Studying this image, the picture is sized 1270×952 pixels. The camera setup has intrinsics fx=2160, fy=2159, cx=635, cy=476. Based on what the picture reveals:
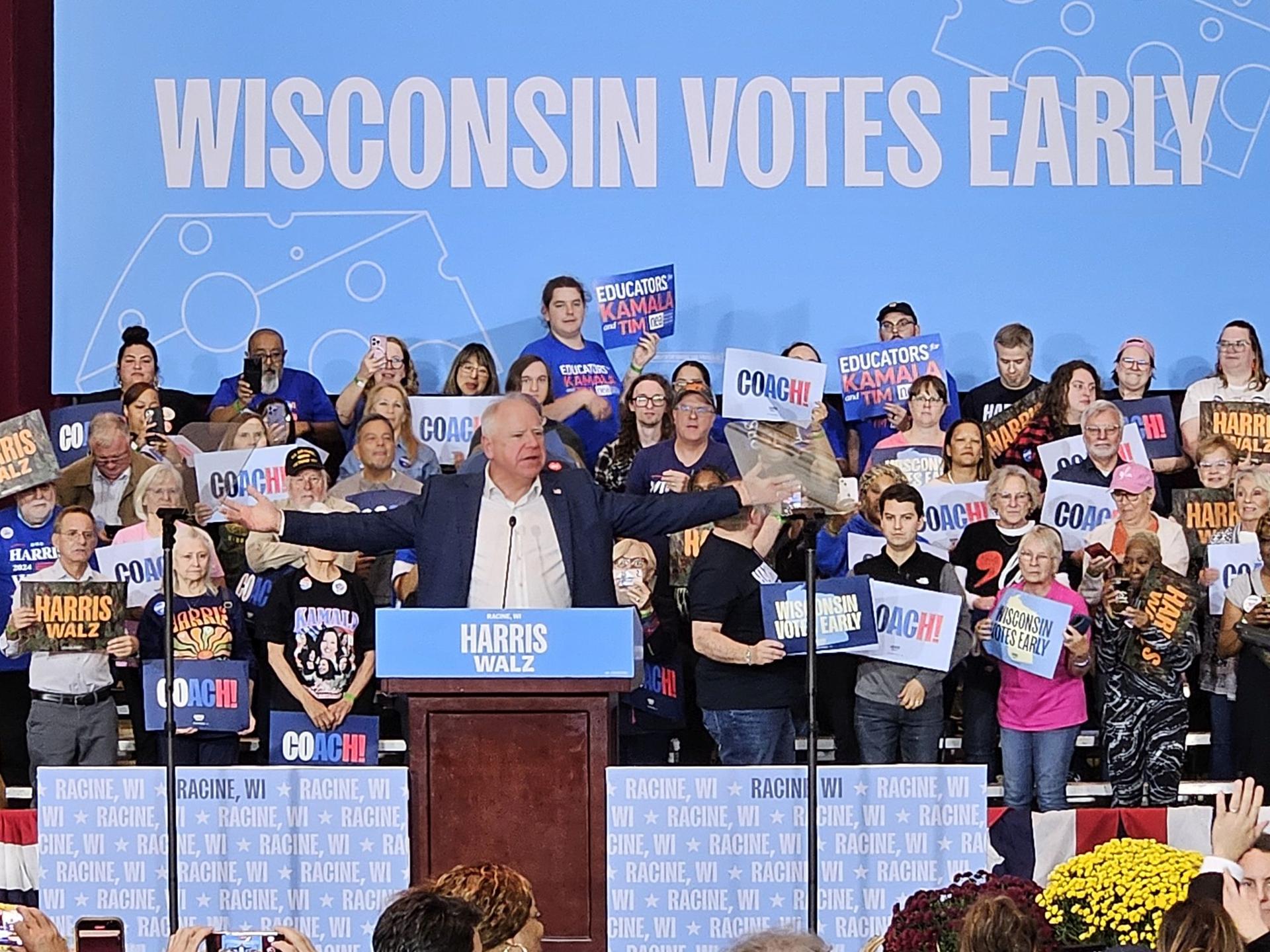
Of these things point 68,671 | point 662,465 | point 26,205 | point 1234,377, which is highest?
point 26,205

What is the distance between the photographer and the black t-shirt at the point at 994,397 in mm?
8812

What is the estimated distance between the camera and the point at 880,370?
877 cm

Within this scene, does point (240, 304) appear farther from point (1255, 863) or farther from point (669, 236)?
point (1255, 863)

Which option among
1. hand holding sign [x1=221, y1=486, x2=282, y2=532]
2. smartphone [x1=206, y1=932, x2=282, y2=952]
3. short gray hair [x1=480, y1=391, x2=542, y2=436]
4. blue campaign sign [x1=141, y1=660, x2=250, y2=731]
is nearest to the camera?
smartphone [x1=206, y1=932, x2=282, y2=952]

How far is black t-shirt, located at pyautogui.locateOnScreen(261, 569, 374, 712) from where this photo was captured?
7418 mm

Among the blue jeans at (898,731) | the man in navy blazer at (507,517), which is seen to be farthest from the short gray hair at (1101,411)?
the man in navy blazer at (507,517)

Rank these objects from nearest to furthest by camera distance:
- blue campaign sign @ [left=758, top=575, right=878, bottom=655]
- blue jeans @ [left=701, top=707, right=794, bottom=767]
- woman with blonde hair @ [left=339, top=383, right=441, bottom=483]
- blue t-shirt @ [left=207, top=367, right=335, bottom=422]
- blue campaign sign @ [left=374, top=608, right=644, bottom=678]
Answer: blue campaign sign @ [left=374, top=608, right=644, bottom=678] < blue campaign sign @ [left=758, top=575, right=878, bottom=655] < blue jeans @ [left=701, top=707, right=794, bottom=767] < woman with blonde hair @ [left=339, top=383, right=441, bottom=483] < blue t-shirt @ [left=207, top=367, right=335, bottom=422]

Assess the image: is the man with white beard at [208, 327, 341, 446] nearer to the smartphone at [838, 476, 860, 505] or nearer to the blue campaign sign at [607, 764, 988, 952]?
the smartphone at [838, 476, 860, 505]

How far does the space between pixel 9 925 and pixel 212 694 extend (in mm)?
2900

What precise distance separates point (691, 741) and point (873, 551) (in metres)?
1.02

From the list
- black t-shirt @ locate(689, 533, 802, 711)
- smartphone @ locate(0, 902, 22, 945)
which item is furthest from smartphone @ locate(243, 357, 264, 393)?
smartphone @ locate(0, 902, 22, 945)

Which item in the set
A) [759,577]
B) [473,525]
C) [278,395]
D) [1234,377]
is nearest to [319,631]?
[473,525]

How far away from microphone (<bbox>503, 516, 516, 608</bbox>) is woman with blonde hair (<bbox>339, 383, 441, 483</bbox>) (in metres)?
2.10

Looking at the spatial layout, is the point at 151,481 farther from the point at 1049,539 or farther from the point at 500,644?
the point at 1049,539
